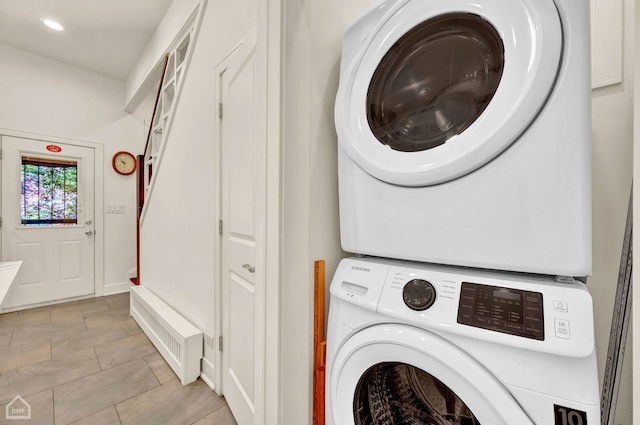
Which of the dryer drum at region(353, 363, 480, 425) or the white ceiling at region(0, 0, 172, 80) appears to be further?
the white ceiling at region(0, 0, 172, 80)

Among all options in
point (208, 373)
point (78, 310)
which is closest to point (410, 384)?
point (208, 373)

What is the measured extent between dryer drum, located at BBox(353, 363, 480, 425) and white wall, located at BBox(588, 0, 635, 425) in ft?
1.96

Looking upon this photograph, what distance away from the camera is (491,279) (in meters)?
0.66

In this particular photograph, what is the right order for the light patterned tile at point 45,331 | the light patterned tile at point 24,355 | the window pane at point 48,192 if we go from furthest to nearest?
the window pane at point 48,192 < the light patterned tile at point 45,331 < the light patterned tile at point 24,355

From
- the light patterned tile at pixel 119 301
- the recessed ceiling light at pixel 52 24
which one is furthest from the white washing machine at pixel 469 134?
the recessed ceiling light at pixel 52 24

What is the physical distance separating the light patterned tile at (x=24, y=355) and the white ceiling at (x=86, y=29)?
9.80ft

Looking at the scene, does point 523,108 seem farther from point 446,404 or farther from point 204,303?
point 204,303

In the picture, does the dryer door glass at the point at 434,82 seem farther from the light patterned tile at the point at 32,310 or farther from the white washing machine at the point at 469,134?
the light patterned tile at the point at 32,310

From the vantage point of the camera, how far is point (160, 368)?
6.08ft

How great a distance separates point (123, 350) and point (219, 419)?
3.90 ft

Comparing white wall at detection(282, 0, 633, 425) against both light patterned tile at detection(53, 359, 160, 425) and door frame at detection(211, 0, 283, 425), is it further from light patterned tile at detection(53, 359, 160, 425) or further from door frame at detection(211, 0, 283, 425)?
light patterned tile at detection(53, 359, 160, 425)

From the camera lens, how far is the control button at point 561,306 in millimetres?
543

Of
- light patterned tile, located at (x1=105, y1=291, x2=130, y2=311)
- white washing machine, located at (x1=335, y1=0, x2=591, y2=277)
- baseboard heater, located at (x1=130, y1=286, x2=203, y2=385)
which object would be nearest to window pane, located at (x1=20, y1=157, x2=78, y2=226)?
light patterned tile, located at (x1=105, y1=291, x2=130, y2=311)

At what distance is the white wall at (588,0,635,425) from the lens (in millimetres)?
864
